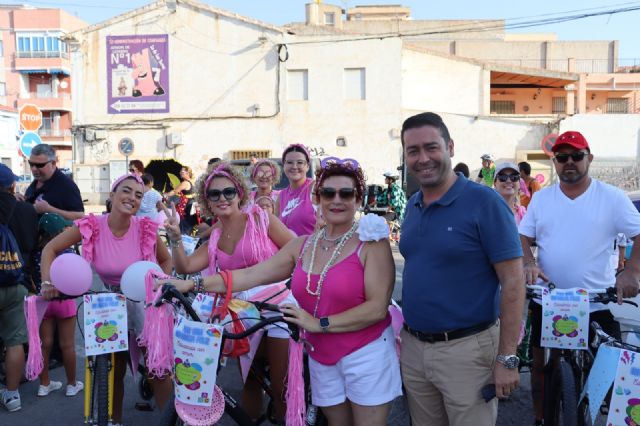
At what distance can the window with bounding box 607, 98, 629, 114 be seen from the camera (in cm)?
3562

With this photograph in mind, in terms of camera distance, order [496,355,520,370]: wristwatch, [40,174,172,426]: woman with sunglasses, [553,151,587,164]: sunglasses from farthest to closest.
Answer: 1. [40,174,172,426]: woman with sunglasses
2. [553,151,587,164]: sunglasses
3. [496,355,520,370]: wristwatch

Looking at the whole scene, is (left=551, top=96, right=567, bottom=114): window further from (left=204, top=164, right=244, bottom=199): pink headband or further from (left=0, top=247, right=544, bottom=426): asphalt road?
(left=204, top=164, right=244, bottom=199): pink headband

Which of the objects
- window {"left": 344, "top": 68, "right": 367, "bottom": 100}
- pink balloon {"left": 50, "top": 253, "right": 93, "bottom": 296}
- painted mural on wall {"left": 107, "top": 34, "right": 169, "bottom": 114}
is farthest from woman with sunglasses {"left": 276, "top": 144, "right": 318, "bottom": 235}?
painted mural on wall {"left": 107, "top": 34, "right": 169, "bottom": 114}

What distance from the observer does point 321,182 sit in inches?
117

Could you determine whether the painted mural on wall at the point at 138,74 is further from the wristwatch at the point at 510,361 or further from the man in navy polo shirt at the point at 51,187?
the wristwatch at the point at 510,361

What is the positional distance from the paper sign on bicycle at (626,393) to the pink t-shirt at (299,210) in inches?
110

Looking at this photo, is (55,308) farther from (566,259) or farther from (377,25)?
(377,25)

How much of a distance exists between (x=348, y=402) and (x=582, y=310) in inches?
58.3

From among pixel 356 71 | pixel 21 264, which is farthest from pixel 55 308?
pixel 356 71

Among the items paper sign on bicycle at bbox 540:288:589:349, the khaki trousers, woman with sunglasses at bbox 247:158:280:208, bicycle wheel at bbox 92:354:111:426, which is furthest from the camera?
woman with sunglasses at bbox 247:158:280:208

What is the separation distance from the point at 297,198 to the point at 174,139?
2037 cm

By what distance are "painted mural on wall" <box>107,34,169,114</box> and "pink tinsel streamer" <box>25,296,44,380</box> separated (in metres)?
21.8

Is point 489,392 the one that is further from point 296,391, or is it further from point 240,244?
point 240,244

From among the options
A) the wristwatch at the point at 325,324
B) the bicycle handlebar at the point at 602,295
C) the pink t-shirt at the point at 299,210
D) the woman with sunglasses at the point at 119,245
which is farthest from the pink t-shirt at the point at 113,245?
the bicycle handlebar at the point at 602,295
